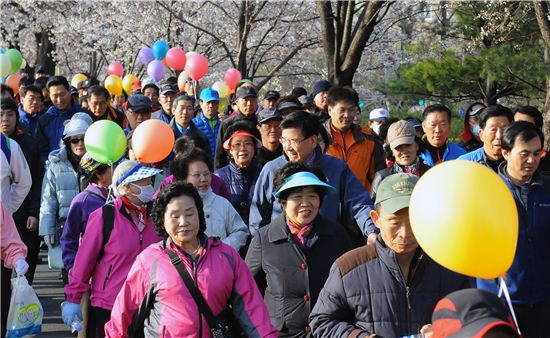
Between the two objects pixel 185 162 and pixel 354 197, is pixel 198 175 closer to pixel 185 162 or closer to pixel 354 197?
pixel 185 162

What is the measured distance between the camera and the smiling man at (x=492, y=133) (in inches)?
273

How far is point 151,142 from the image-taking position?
7598mm

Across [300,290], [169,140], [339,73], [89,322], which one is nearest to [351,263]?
[300,290]

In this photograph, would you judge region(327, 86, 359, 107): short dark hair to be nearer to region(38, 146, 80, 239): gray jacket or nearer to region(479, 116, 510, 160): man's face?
region(479, 116, 510, 160): man's face

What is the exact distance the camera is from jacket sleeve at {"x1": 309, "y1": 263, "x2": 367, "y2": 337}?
421cm

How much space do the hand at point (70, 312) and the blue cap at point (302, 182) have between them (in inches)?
59.8

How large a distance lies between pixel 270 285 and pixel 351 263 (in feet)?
3.61

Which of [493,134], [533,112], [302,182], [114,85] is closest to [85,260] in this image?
[302,182]

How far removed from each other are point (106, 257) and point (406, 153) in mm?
2566

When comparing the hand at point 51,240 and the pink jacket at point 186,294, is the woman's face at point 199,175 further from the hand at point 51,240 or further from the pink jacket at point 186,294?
the hand at point 51,240

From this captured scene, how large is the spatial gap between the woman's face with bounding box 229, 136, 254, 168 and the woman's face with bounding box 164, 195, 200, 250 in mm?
2597

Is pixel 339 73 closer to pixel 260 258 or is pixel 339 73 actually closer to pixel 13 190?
pixel 13 190

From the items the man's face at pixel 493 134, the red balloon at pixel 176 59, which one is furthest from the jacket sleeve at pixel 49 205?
the red balloon at pixel 176 59

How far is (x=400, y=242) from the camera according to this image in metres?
4.23
